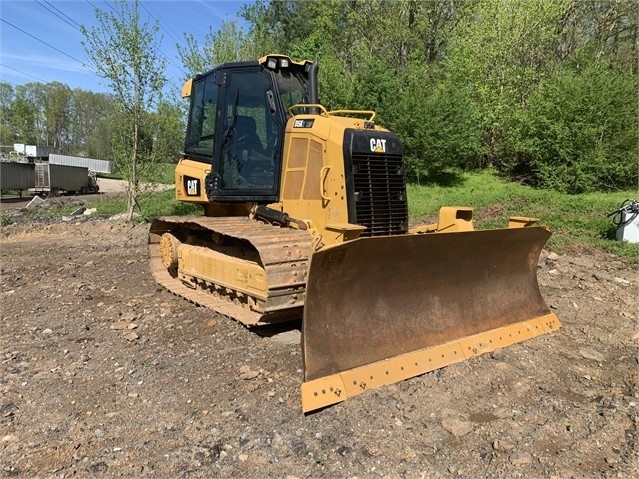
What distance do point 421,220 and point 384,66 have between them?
28.9ft

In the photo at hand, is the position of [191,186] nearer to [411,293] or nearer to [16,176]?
[411,293]

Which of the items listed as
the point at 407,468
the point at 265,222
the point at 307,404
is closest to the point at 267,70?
the point at 265,222

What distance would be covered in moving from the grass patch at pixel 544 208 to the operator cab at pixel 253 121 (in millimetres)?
6299

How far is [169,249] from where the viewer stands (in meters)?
6.56

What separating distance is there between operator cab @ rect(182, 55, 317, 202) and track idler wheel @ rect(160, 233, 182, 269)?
3.15 feet

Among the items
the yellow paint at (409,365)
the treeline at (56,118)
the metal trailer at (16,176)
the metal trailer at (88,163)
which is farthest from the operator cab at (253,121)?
the treeline at (56,118)

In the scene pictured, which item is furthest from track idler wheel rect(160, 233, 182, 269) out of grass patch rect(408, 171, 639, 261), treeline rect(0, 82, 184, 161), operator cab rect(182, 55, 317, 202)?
treeline rect(0, 82, 184, 161)

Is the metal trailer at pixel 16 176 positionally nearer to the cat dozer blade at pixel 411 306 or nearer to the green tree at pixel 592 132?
the green tree at pixel 592 132

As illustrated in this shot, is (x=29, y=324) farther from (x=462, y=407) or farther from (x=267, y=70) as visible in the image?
(x=462, y=407)

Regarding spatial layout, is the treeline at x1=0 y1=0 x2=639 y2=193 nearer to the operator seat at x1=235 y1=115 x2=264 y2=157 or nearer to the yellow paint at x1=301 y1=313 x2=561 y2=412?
the operator seat at x1=235 y1=115 x2=264 y2=157

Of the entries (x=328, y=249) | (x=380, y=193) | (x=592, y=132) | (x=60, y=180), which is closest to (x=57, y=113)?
(x=60, y=180)

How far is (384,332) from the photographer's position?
4.34 meters

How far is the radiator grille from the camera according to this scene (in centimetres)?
506

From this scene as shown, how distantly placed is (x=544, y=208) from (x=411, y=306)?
1050cm
